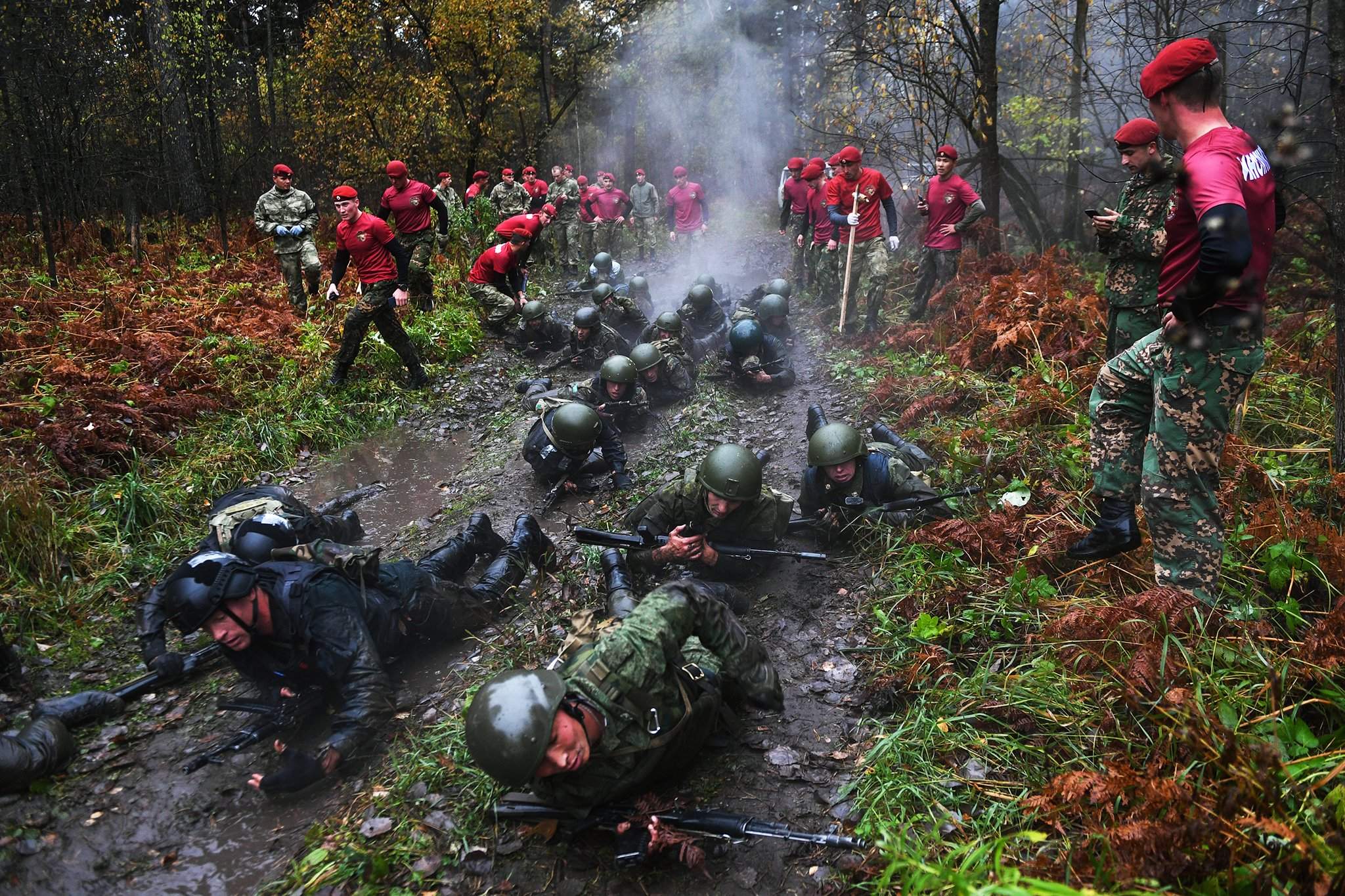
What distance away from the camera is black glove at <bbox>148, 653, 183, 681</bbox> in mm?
4477

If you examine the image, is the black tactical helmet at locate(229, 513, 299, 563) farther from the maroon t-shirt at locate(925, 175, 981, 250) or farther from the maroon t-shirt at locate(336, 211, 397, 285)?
the maroon t-shirt at locate(925, 175, 981, 250)

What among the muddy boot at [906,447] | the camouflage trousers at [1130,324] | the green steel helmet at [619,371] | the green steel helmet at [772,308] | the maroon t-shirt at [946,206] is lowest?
the muddy boot at [906,447]

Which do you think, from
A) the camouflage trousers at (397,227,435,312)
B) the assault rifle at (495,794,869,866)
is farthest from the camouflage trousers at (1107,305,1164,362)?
the camouflage trousers at (397,227,435,312)

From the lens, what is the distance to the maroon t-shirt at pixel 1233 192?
8.77 ft

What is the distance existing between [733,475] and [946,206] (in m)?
6.28

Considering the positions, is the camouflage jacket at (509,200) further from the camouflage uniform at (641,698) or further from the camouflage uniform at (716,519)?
the camouflage uniform at (641,698)

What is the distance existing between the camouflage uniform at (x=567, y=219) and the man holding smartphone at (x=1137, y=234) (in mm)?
13198

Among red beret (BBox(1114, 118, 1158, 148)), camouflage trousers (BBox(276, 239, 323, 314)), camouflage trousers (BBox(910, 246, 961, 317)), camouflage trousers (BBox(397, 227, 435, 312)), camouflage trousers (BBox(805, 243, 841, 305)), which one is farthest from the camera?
camouflage trousers (BBox(805, 243, 841, 305))

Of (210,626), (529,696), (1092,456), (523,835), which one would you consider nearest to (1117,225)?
(1092,456)

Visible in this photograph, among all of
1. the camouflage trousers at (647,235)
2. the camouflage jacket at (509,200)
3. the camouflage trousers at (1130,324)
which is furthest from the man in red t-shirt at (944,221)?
the camouflage trousers at (647,235)

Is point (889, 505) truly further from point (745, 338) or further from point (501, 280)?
point (501, 280)

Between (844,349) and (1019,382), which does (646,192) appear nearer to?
(844,349)

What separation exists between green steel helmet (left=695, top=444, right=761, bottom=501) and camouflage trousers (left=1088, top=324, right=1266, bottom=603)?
2.01 m

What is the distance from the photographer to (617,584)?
186 inches
